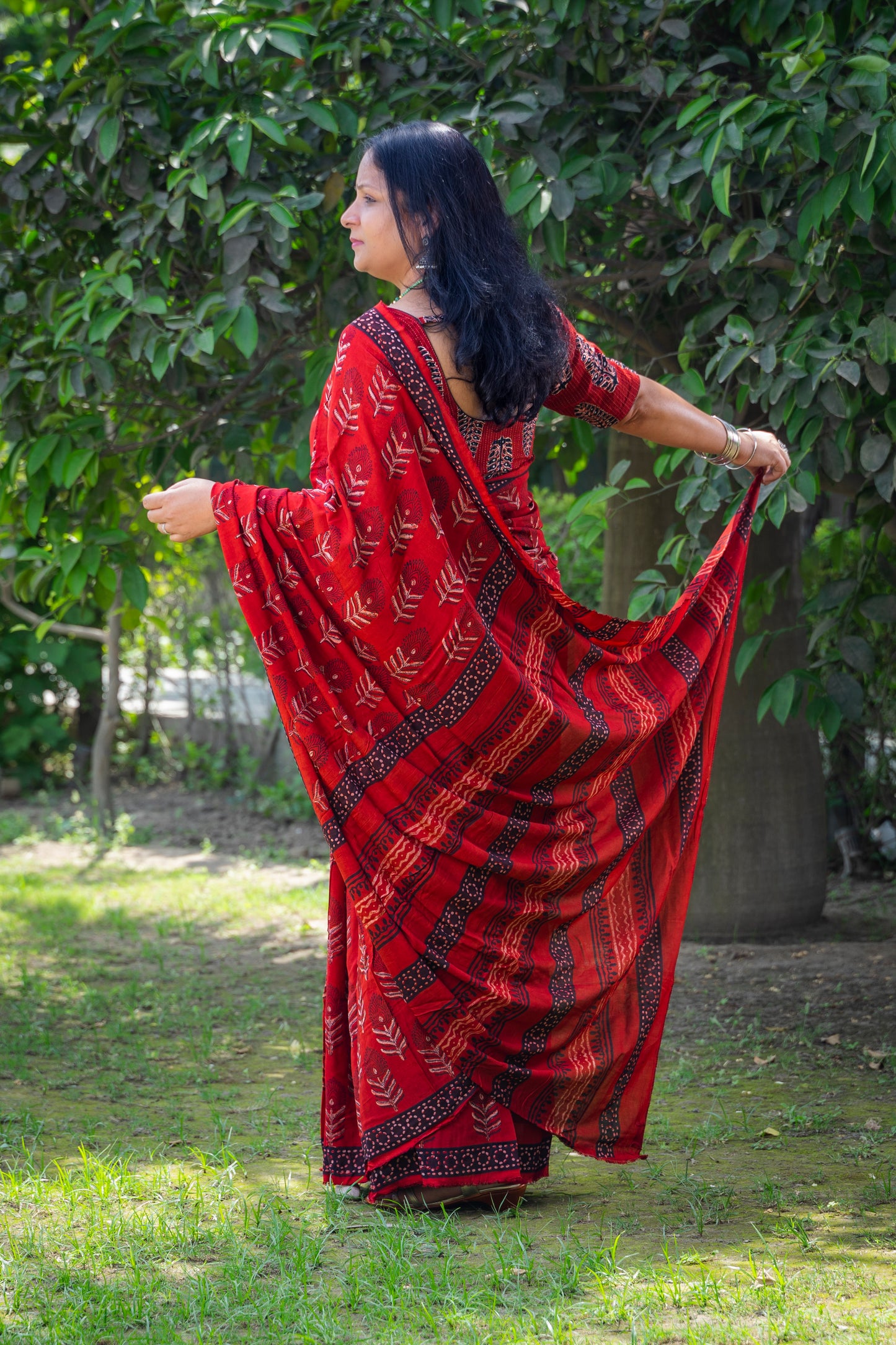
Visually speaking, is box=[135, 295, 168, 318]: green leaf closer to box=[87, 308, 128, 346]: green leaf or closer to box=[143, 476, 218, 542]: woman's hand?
box=[87, 308, 128, 346]: green leaf

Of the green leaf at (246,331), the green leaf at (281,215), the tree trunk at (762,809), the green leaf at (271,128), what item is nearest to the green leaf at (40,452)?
the green leaf at (246,331)

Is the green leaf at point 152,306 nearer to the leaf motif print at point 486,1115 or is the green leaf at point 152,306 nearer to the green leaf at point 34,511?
the green leaf at point 34,511

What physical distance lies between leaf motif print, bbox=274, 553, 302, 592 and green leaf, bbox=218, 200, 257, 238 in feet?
4.19

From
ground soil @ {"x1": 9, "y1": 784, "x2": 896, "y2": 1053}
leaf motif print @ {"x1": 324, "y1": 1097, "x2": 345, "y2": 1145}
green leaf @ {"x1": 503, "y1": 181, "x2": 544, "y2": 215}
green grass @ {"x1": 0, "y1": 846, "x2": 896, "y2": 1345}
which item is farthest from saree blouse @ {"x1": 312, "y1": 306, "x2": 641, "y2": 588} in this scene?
ground soil @ {"x1": 9, "y1": 784, "x2": 896, "y2": 1053}

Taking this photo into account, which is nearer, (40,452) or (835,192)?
(835,192)

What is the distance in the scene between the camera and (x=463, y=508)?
8.38 ft

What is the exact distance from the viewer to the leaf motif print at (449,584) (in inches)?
98.8

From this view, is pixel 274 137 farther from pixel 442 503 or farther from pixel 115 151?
pixel 442 503

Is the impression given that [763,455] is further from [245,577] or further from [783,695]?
[245,577]

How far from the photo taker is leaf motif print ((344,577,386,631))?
8.12ft

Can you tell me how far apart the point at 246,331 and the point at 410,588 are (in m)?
1.26

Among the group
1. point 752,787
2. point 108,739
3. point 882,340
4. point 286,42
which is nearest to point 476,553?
point 882,340

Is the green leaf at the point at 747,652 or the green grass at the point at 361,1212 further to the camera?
the green leaf at the point at 747,652

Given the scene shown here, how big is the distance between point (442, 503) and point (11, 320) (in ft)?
7.22
